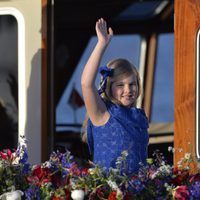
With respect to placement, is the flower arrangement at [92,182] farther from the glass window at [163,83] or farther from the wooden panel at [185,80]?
A: the glass window at [163,83]

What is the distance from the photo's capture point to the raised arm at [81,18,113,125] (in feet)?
13.6

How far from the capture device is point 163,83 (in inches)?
435

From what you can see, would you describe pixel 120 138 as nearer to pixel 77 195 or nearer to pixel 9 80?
pixel 77 195

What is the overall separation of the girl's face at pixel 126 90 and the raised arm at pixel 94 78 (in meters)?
0.11

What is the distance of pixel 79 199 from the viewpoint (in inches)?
142

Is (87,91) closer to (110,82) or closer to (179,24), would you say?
(110,82)

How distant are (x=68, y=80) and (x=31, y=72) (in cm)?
508

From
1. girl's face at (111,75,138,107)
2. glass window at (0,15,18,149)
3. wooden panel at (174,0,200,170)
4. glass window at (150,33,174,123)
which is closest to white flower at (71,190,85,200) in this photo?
girl's face at (111,75,138,107)

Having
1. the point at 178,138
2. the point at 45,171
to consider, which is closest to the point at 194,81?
the point at 178,138

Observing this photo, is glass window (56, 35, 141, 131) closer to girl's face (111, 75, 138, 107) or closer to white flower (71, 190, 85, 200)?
girl's face (111, 75, 138, 107)

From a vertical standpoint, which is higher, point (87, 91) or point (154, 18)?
point (154, 18)

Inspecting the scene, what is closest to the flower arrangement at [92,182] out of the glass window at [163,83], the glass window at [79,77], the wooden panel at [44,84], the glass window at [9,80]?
the wooden panel at [44,84]

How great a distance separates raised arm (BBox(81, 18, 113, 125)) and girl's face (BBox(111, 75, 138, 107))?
4.3 inches

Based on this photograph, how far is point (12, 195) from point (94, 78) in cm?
76
